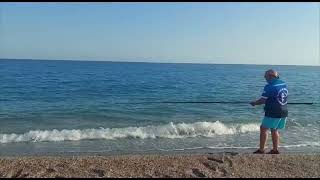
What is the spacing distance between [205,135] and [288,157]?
416 centimetres

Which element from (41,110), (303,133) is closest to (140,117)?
(41,110)

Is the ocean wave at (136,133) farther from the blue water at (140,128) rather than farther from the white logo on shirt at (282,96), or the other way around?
the white logo on shirt at (282,96)

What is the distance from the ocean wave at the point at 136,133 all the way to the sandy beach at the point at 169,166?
378cm

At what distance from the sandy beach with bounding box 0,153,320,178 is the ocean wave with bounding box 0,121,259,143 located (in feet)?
12.4

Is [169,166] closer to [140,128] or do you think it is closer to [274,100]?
[274,100]

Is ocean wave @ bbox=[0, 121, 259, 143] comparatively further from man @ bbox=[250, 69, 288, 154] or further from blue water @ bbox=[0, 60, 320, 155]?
man @ bbox=[250, 69, 288, 154]

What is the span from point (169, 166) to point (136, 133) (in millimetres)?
4881

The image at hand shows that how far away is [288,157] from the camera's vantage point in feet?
24.7

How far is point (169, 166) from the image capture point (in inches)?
266

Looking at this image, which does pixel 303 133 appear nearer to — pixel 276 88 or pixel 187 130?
pixel 187 130

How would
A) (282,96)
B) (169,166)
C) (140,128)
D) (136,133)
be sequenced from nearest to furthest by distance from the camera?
(169,166), (282,96), (136,133), (140,128)

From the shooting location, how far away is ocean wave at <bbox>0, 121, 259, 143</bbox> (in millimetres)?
11148

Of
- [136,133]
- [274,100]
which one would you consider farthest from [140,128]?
[274,100]

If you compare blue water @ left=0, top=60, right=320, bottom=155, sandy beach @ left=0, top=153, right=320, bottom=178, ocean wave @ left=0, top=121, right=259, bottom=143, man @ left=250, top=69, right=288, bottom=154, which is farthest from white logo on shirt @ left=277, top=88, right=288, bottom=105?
ocean wave @ left=0, top=121, right=259, bottom=143
